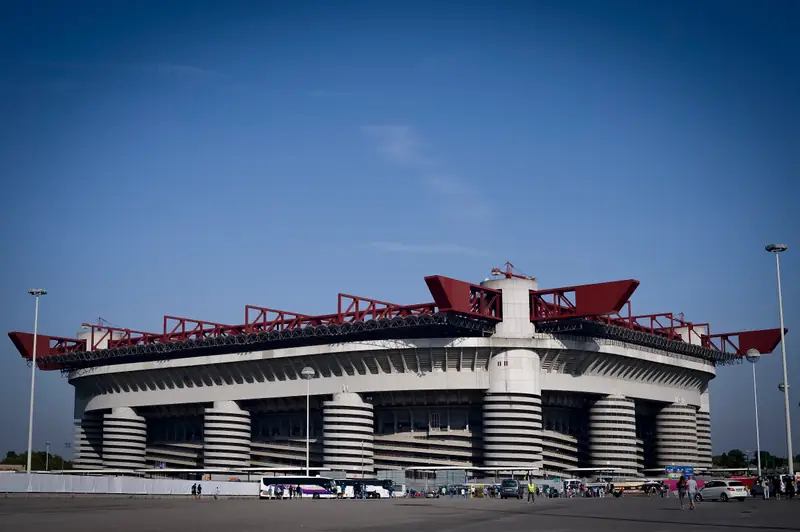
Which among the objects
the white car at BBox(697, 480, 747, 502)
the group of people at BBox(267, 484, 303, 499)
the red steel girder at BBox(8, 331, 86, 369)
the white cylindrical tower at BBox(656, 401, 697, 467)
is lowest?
the group of people at BBox(267, 484, 303, 499)

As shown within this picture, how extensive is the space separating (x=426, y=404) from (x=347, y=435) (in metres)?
9.60

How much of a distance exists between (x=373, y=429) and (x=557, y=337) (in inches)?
978

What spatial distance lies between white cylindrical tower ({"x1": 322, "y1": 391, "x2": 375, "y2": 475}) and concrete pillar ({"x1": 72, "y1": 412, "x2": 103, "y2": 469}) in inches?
1692

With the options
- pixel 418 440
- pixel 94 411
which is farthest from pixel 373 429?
pixel 94 411

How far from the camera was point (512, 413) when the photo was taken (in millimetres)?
106188

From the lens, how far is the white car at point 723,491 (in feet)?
238

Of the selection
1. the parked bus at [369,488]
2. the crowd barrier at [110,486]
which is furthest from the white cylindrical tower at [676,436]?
the crowd barrier at [110,486]

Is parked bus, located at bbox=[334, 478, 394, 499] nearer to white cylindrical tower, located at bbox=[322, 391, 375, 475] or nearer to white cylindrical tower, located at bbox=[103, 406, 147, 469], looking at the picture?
white cylindrical tower, located at bbox=[322, 391, 375, 475]

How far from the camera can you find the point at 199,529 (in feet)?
120

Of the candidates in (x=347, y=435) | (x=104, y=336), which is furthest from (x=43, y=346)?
(x=347, y=435)

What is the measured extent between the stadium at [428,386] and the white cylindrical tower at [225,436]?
0.64ft

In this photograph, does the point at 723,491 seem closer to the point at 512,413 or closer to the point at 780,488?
the point at 780,488

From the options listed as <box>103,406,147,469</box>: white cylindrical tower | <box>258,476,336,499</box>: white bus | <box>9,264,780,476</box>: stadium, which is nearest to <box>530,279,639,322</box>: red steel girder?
<box>9,264,780,476</box>: stadium

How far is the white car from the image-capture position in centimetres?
7256
